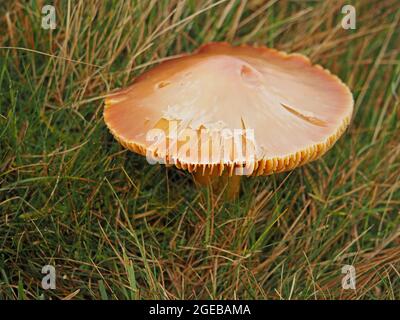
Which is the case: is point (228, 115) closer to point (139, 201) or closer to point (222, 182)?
point (222, 182)

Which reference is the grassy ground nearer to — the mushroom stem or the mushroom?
the mushroom stem

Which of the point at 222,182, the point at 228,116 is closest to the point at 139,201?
the point at 222,182

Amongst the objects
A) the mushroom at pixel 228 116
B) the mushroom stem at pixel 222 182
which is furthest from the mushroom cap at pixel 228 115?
the mushroom stem at pixel 222 182

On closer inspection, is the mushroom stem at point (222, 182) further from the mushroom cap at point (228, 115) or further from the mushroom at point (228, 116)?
the mushroom cap at point (228, 115)

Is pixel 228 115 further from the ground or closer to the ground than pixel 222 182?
further from the ground

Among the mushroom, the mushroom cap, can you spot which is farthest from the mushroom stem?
the mushroom cap

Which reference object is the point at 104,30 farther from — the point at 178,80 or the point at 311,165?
the point at 311,165
